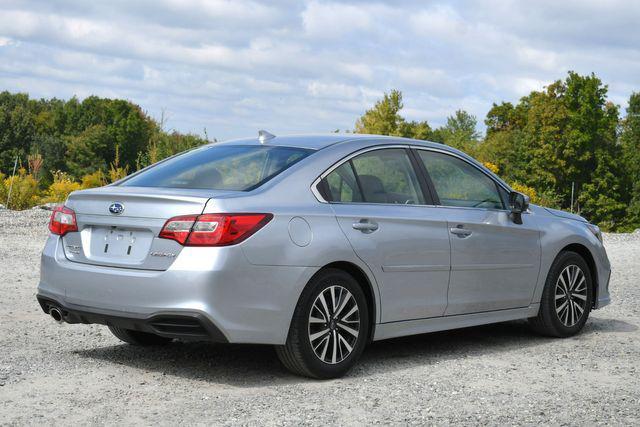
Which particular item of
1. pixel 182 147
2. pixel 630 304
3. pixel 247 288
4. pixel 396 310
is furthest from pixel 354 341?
pixel 182 147

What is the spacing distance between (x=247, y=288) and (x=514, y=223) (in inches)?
117

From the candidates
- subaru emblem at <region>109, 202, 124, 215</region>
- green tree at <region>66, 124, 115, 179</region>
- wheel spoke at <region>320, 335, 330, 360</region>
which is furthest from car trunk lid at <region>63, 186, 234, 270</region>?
green tree at <region>66, 124, 115, 179</region>

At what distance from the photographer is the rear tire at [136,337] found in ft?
24.1

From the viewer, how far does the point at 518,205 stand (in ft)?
26.0

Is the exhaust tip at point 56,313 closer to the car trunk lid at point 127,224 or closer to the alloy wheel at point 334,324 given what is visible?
the car trunk lid at point 127,224

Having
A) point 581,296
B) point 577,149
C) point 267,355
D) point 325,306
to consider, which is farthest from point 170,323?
point 577,149

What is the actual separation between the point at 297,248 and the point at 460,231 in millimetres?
1806

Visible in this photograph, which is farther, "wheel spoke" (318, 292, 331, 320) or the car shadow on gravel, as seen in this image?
the car shadow on gravel

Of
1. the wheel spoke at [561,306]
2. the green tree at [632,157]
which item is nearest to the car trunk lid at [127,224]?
the wheel spoke at [561,306]

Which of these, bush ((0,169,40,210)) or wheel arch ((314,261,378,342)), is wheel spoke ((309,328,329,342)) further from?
bush ((0,169,40,210))

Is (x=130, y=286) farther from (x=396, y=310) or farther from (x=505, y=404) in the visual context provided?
(x=505, y=404)

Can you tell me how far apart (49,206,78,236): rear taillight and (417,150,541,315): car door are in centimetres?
271

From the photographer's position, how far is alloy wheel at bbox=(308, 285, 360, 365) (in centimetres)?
620

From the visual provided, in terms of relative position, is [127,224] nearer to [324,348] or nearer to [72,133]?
[324,348]
